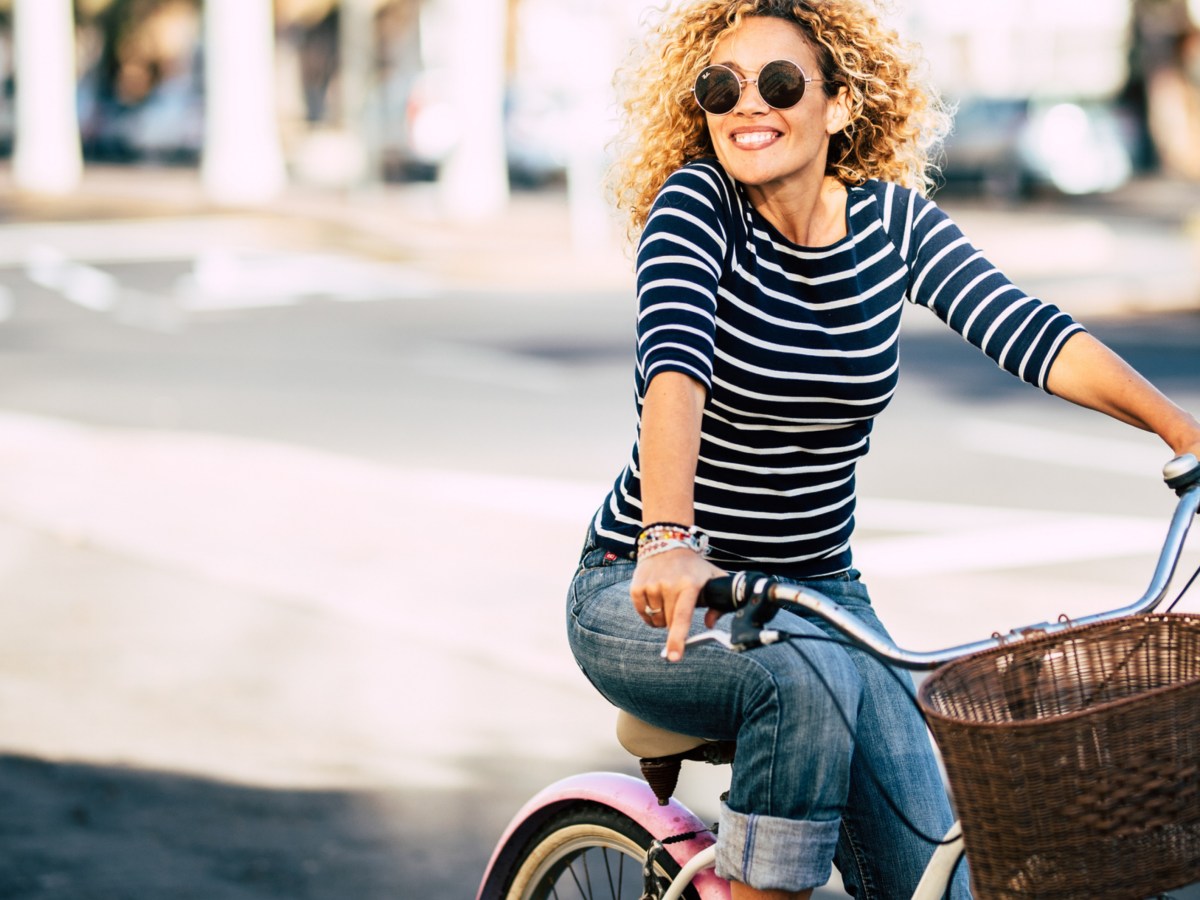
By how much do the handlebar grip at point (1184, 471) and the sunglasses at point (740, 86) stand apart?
0.77 metres

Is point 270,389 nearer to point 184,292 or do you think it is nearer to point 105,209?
point 184,292

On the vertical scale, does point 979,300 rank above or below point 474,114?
below

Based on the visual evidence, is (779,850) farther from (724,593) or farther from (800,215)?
(800,215)

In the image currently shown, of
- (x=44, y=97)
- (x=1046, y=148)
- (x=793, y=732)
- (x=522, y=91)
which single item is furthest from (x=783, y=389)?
(x=44, y=97)

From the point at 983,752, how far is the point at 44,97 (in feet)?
137

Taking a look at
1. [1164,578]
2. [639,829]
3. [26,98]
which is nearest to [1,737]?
[639,829]

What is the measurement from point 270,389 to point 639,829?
10135mm

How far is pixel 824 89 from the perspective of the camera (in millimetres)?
2756

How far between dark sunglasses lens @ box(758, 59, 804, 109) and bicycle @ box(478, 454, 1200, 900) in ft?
2.39

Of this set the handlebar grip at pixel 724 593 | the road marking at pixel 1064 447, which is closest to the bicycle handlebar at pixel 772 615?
the handlebar grip at pixel 724 593

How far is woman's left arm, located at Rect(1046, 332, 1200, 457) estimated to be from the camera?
2.67 meters

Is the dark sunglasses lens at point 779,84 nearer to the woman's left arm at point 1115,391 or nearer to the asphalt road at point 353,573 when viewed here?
the woman's left arm at point 1115,391

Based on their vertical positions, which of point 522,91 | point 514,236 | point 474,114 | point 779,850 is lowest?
point 779,850

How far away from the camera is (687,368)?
243cm
